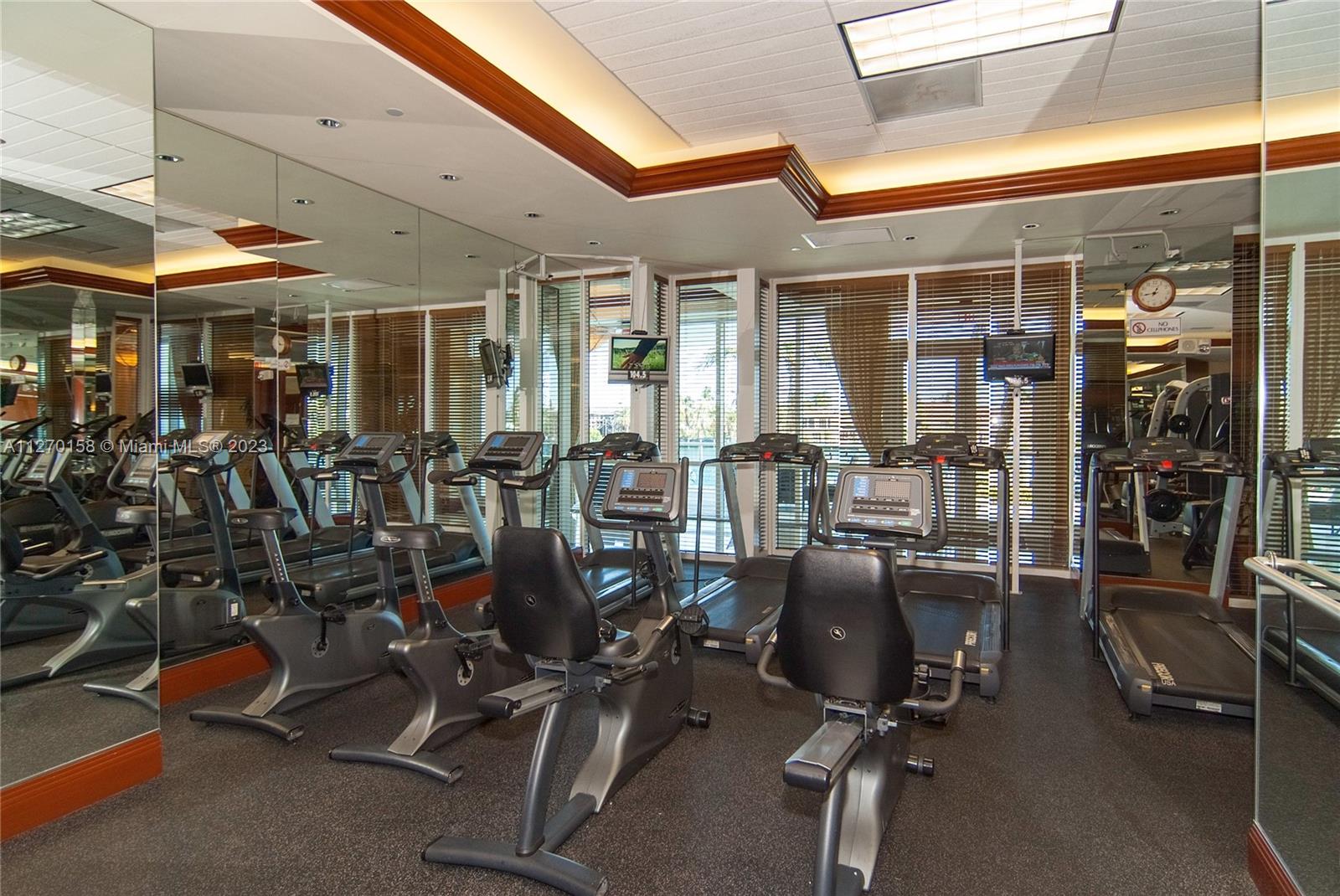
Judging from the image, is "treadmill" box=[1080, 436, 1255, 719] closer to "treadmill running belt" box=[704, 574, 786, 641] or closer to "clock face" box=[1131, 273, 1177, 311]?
"clock face" box=[1131, 273, 1177, 311]

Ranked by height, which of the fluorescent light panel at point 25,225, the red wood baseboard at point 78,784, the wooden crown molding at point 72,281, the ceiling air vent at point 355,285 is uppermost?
the ceiling air vent at point 355,285

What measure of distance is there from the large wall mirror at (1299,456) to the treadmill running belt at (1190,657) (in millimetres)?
1216

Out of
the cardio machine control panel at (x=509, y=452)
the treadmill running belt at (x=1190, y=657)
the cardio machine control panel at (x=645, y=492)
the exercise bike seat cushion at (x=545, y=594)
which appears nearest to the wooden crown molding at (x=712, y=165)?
the cardio machine control panel at (x=509, y=452)

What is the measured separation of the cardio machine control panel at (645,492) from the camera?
3.12 metres

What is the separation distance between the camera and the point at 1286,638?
199 centimetres

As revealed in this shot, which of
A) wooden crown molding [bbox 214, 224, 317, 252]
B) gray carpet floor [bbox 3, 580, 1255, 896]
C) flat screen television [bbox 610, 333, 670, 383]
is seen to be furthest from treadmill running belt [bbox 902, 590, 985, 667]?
wooden crown molding [bbox 214, 224, 317, 252]

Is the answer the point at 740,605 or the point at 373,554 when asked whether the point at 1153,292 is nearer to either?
the point at 740,605

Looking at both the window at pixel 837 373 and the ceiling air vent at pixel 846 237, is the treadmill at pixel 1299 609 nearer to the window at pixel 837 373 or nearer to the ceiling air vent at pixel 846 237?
the ceiling air vent at pixel 846 237

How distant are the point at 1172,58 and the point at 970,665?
120 inches

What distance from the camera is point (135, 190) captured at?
2.77 m

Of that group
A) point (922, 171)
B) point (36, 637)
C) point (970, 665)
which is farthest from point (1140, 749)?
point (36, 637)

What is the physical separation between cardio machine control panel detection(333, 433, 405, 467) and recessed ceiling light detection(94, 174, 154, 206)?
4.37 ft

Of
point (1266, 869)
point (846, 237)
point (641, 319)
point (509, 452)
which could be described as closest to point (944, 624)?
point (1266, 869)

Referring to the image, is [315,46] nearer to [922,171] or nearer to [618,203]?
[618,203]
